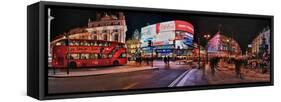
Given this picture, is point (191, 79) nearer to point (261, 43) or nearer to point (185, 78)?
point (185, 78)

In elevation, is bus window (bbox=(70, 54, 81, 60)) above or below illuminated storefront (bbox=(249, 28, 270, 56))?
below

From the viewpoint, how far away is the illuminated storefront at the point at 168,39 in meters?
5.24

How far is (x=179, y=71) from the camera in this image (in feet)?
18.0

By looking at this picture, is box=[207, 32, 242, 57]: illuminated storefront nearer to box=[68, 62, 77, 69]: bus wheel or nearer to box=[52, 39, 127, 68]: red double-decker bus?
box=[52, 39, 127, 68]: red double-decker bus

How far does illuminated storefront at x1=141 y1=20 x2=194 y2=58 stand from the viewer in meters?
5.24

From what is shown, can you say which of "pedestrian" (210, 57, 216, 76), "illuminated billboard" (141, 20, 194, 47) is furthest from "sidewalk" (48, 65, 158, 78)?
"pedestrian" (210, 57, 216, 76)

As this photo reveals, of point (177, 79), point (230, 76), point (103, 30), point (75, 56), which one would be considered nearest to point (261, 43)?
point (230, 76)

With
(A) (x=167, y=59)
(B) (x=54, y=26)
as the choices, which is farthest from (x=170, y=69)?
(B) (x=54, y=26)

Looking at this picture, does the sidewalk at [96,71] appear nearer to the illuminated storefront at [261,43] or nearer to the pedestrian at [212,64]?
the pedestrian at [212,64]

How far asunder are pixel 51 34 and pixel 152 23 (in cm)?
126

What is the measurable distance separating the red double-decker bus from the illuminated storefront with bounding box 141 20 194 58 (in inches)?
13.3

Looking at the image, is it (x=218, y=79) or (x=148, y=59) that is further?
(x=218, y=79)

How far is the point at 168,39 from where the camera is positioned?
17.7 ft

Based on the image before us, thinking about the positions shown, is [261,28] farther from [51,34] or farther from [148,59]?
[51,34]
